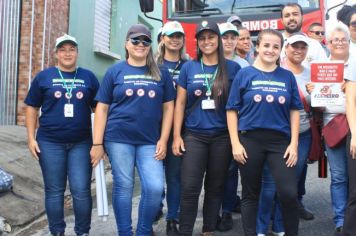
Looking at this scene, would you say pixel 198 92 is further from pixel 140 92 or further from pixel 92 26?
pixel 92 26

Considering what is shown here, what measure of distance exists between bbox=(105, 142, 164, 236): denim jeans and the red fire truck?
12.9 feet

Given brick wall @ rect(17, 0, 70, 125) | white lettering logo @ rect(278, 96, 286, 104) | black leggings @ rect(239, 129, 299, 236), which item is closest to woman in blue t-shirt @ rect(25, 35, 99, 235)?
black leggings @ rect(239, 129, 299, 236)

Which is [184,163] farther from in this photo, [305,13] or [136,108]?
[305,13]

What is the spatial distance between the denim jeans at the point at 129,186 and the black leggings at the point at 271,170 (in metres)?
0.75

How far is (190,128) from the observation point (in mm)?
4355

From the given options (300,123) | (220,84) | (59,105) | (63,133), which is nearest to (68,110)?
(59,105)

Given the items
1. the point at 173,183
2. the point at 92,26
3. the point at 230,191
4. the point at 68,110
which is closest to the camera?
the point at 68,110

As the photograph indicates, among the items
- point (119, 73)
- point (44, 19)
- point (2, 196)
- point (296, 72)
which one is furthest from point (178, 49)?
point (44, 19)

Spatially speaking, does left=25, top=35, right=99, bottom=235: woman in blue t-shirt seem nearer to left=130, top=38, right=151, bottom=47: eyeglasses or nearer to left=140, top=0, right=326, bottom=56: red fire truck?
left=130, top=38, right=151, bottom=47: eyeglasses

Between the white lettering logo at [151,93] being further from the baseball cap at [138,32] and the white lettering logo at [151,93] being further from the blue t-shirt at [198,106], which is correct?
the baseball cap at [138,32]

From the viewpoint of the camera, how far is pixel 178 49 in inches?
191

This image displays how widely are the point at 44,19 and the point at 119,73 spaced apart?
6.40 metres

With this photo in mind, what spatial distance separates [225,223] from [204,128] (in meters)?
1.20

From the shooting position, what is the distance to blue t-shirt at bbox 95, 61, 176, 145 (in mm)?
4176
